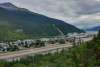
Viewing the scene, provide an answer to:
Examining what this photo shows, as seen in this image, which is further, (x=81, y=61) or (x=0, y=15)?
(x=0, y=15)

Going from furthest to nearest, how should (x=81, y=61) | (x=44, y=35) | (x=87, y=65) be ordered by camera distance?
(x=44, y=35) → (x=81, y=61) → (x=87, y=65)

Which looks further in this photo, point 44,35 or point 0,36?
point 44,35

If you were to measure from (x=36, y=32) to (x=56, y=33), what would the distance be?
32.5 feet

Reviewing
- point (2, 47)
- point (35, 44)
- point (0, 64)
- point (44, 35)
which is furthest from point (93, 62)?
point (44, 35)

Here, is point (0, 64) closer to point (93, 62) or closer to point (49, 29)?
point (93, 62)

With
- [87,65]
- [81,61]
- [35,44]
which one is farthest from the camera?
[35,44]

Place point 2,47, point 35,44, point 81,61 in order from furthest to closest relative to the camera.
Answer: point 35,44, point 2,47, point 81,61

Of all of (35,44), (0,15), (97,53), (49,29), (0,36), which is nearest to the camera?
(97,53)

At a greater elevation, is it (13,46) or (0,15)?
(0,15)

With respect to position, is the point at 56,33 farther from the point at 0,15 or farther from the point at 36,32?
the point at 0,15

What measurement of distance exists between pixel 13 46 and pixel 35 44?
1146 cm

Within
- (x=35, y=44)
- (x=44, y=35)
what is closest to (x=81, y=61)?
(x=35, y=44)

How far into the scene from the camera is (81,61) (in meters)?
28.3

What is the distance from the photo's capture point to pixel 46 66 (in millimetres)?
22312
